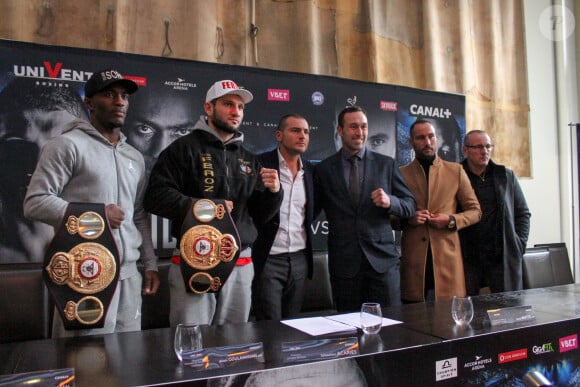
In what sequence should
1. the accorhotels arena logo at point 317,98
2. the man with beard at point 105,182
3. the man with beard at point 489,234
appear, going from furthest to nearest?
1. the accorhotels arena logo at point 317,98
2. the man with beard at point 489,234
3. the man with beard at point 105,182

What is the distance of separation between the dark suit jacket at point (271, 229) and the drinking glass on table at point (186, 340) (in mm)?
994

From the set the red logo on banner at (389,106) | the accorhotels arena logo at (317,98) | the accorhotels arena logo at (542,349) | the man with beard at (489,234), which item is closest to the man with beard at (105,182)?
the accorhotels arena logo at (542,349)

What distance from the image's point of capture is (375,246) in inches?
89.1

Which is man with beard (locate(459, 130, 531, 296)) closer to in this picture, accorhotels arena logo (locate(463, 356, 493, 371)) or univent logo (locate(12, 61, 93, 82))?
accorhotels arena logo (locate(463, 356, 493, 371))

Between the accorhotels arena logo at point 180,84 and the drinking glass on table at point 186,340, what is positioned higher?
the accorhotels arena logo at point 180,84

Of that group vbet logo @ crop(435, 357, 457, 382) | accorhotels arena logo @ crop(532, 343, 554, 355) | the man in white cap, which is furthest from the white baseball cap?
accorhotels arena logo @ crop(532, 343, 554, 355)

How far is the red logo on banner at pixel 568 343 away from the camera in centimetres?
147

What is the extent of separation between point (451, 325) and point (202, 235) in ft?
2.84

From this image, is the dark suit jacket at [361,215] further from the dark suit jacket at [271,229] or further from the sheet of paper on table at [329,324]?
the sheet of paper on table at [329,324]

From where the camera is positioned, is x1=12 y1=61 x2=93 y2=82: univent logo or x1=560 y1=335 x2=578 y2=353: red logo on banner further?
x1=12 y1=61 x2=93 y2=82: univent logo

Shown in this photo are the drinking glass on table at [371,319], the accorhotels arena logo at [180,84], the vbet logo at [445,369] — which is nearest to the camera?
the vbet logo at [445,369]

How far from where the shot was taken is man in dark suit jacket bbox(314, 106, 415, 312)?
226cm

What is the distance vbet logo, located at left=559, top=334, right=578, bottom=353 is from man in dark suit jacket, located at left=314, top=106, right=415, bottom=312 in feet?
2.84

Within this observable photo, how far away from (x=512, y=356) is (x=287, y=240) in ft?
3.68
